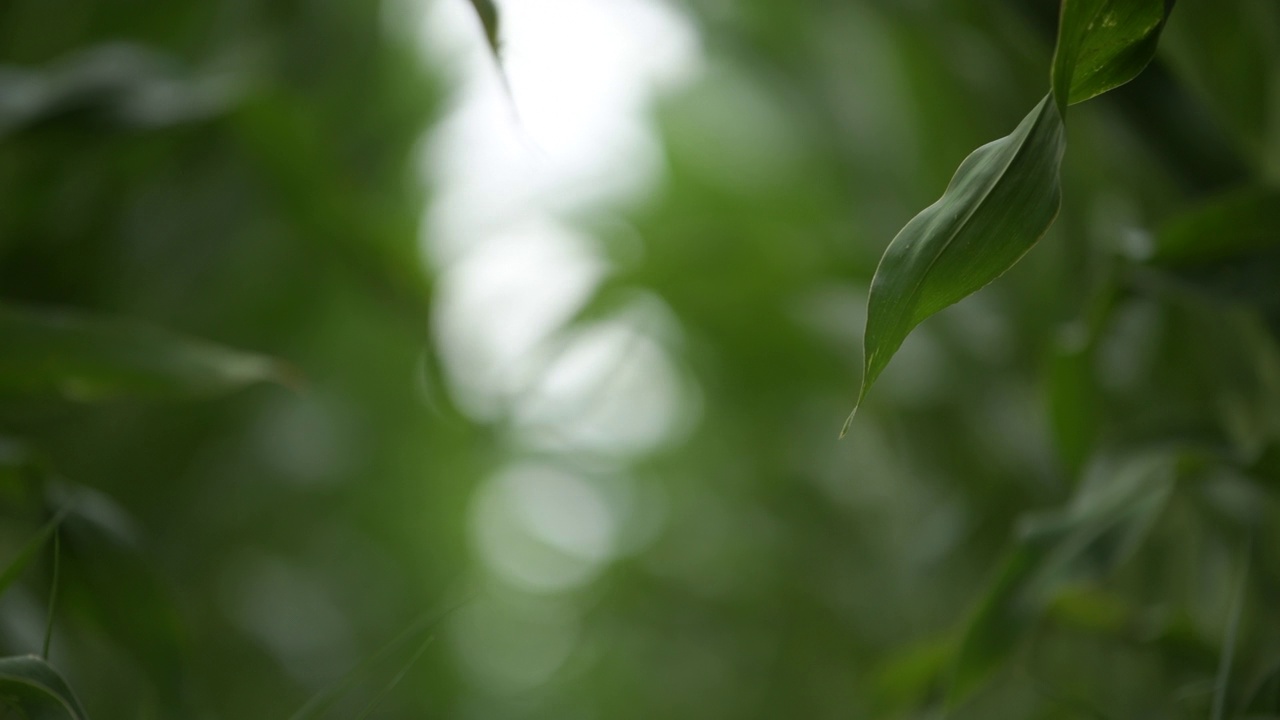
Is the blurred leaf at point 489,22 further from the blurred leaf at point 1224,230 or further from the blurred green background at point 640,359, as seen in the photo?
the blurred leaf at point 1224,230

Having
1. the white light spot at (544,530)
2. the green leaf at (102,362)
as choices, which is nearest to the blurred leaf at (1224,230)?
the green leaf at (102,362)

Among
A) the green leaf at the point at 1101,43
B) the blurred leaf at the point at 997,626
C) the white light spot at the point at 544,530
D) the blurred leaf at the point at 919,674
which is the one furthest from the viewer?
the white light spot at the point at 544,530

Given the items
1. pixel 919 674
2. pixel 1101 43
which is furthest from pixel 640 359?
pixel 1101 43

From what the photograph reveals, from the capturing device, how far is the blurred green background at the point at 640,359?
0.96 ft

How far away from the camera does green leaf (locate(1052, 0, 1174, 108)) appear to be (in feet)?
0.50

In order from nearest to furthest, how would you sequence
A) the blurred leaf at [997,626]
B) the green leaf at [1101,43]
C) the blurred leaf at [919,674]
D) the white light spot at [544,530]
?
the green leaf at [1101,43] < the blurred leaf at [997,626] < the blurred leaf at [919,674] < the white light spot at [544,530]

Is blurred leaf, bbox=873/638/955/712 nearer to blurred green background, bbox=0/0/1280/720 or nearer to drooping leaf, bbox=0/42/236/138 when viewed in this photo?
blurred green background, bbox=0/0/1280/720

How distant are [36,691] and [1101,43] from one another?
231 millimetres

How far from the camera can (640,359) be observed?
36.4 inches

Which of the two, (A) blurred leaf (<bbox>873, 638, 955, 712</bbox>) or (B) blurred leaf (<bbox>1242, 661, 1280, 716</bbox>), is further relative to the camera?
(A) blurred leaf (<bbox>873, 638, 955, 712</bbox>)

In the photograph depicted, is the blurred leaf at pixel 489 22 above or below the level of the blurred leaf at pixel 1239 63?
above

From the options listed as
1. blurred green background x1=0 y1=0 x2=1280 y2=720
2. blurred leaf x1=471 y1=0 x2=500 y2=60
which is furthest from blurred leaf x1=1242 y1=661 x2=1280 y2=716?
blurred leaf x1=471 y1=0 x2=500 y2=60

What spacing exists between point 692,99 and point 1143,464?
23.3 inches

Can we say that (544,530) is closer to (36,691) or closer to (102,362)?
(102,362)
